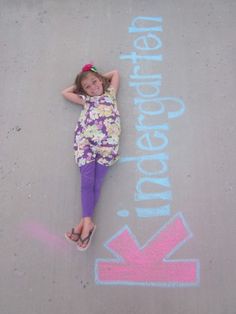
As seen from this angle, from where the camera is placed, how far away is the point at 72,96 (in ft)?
6.29

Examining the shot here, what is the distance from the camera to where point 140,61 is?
6.61 ft

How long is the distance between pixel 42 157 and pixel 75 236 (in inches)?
20.1

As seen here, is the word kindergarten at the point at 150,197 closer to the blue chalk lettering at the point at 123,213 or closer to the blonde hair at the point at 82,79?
the blue chalk lettering at the point at 123,213

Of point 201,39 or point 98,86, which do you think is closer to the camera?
point 98,86

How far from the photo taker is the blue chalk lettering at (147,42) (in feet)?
6.70

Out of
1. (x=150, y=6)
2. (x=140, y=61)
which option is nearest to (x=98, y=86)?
(x=140, y=61)

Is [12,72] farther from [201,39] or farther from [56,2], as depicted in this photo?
[201,39]

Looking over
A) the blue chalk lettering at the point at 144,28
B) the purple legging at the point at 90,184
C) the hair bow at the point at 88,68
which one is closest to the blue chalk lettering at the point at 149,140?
the purple legging at the point at 90,184

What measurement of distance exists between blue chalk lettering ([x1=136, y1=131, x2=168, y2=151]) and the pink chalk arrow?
15.3 inches

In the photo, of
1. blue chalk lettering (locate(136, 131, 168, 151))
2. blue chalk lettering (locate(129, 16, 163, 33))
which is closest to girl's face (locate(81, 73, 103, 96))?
blue chalk lettering (locate(136, 131, 168, 151))

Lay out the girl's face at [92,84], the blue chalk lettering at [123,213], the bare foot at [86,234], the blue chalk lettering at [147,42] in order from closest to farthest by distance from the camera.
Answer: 1. the bare foot at [86,234]
2. the blue chalk lettering at [123,213]
3. the girl's face at [92,84]
4. the blue chalk lettering at [147,42]

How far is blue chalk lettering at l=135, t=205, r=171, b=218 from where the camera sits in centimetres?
172

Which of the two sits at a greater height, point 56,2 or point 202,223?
point 56,2

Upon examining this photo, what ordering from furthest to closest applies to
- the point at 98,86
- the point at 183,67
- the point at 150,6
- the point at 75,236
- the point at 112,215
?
the point at 150,6 < the point at 183,67 < the point at 98,86 < the point at 112,215 < the point at 75,236
